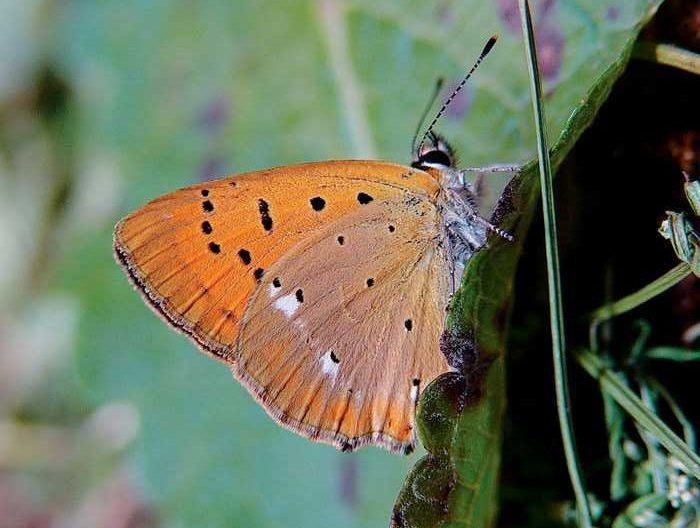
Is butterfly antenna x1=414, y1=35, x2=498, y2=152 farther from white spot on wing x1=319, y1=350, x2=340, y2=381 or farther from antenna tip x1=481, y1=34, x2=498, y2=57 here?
white spot on wing x1=319, y1=350, x2=340, y2=381

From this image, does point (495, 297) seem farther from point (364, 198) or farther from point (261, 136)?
point (261, 136)

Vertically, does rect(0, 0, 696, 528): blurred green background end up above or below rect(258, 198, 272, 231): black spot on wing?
above

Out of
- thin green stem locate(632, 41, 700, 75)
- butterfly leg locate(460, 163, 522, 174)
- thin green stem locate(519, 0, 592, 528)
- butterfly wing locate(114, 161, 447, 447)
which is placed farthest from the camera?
butterfly wing locate(114, 161, 447, 447)

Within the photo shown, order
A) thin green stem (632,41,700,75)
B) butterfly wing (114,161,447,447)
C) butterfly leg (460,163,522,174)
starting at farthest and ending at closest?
butterfly wing (114,161,447,447) → butterfly leg (460,163,522,174) → thin green stem (632,41,700,75)

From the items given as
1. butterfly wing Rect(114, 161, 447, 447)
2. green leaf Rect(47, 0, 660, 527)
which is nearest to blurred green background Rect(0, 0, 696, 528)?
green leaf Rect(47, 0, 660, 527)

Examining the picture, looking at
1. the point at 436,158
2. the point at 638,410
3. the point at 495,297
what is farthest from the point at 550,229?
the point at 436,158

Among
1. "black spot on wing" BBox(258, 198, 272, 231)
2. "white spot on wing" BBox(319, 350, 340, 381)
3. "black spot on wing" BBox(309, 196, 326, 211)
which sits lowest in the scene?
"white spot on wing" BBox(319, 350, 340, 381)
